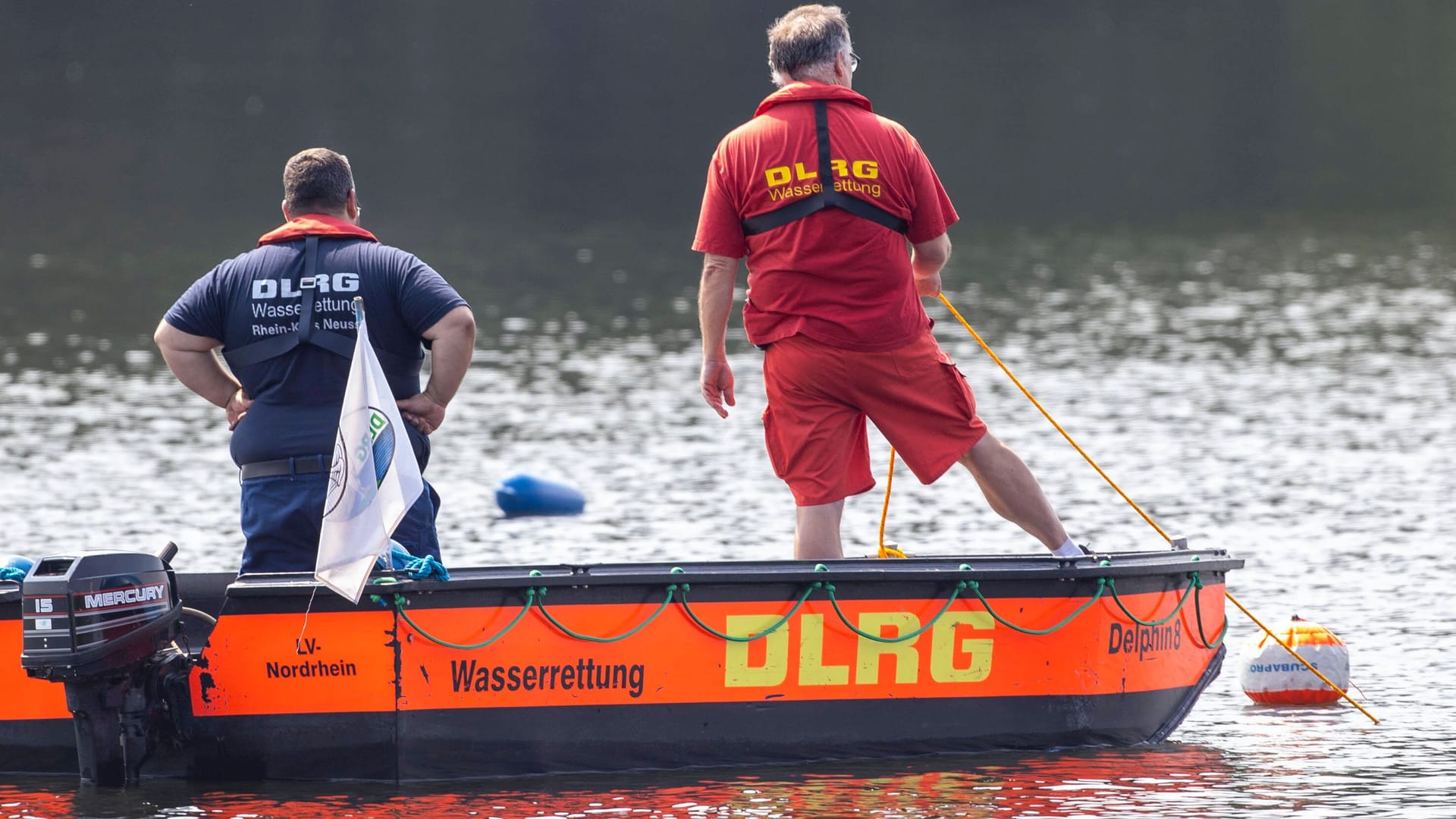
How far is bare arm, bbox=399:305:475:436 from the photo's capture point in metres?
6.89

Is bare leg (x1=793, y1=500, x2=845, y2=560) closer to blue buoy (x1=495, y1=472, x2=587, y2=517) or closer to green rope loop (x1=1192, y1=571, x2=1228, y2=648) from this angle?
green rope loop (x1=1192, y1=571, x2=1228, y2=648)

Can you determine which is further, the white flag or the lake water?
the lake water

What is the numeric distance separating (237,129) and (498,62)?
46.0 ft

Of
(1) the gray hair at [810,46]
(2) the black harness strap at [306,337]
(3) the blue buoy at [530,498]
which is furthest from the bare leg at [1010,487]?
(3) the blue buoy at [530,498]

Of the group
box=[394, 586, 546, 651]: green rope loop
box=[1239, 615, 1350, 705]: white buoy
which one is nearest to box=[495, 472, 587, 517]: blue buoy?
box=[1239, 615, 1350, 705]: white buoy

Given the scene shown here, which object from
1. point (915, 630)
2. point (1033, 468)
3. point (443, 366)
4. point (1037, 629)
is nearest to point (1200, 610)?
point (1037, 629)

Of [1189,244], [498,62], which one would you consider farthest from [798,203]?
[498,62]

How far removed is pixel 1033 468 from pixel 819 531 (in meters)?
8.25

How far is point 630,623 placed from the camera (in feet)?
22.3

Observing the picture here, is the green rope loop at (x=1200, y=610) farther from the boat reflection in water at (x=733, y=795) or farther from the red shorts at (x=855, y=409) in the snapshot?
the red shorts at (x=855, y=409)

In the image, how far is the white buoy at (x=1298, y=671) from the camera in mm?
8398

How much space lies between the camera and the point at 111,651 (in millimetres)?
6430

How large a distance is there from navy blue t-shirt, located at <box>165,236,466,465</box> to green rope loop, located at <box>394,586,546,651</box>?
1.96ft

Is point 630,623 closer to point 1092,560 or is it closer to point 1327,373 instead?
point 1092,560
